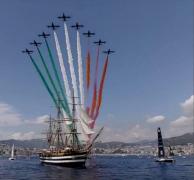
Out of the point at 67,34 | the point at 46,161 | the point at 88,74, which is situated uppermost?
the point at 67,34

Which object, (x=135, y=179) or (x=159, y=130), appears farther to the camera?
(x=159, y=130)

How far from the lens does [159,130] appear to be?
19612 centimetres

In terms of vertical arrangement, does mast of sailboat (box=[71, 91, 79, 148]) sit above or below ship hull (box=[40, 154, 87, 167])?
above

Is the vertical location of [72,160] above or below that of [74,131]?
below

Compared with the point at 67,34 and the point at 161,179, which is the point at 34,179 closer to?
the point at 161,179

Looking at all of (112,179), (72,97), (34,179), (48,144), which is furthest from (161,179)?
(48,144)

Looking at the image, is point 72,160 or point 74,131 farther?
point 74,131

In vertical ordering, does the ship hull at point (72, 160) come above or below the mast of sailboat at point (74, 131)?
below

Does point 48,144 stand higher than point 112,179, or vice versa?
point 48,144

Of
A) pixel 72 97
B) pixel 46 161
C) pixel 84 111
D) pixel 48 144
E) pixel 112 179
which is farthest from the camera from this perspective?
pixel 48 144

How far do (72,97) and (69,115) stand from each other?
7.63 m

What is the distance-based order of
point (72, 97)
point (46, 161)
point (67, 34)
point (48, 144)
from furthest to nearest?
point (48, 144) → point (46, 161) → point (72, 97) → point (67, 34)

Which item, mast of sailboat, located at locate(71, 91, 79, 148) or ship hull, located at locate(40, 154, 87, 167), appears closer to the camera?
ship hull, located at locate(40, 154, 87, 167)

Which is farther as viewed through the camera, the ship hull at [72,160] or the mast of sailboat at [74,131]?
the mast of sailboat at [74,131]
